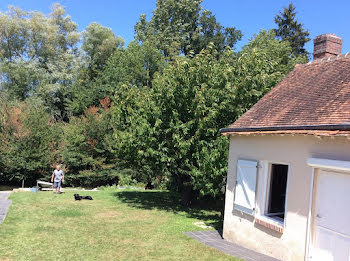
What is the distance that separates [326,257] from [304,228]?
0.62 meters

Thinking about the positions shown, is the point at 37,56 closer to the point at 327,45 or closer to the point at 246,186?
the point at 327,45

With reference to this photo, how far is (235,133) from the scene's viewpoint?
8.02m

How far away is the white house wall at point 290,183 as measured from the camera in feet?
19.5

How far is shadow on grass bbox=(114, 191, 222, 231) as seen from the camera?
36.7 feet

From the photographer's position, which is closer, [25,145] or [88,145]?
[25,145]

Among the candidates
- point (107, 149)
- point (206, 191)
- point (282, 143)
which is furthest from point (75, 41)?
point (282, 143)

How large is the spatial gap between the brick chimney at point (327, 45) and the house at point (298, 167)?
A: 30mm

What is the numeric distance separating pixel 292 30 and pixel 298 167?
3939 cm

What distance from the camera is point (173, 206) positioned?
527 inches

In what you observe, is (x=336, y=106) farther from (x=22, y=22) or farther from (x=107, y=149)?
(x=22, y=22)

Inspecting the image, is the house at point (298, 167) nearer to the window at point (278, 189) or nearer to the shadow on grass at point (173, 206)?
the window at point (278, 189)

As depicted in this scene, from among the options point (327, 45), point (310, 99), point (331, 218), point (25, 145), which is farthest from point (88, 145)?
point (331, 218)

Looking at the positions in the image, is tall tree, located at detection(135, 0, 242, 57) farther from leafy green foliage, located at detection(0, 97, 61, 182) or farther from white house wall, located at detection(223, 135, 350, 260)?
white house wall, located at detection(223, 135, 350, 260)

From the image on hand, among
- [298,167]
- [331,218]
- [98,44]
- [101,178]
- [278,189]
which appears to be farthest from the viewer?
[98,44]
